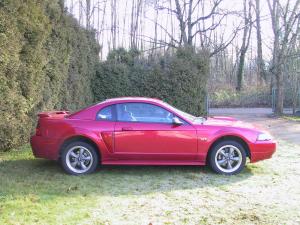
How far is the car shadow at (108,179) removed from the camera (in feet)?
21.2

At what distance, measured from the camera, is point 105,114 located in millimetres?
7805

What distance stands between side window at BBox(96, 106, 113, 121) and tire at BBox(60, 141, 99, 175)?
0.55 metres

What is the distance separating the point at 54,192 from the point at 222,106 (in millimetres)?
26155

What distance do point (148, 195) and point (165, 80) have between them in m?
13.0

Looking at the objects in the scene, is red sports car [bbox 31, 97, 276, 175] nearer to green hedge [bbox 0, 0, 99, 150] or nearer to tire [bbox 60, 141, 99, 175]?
tire [bbox 60, 141, 99, 175]

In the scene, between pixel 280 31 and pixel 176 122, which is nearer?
pixel 176 122

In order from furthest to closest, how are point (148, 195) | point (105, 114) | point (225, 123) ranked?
point (225, 123), point (105, 114), point (148, 195)

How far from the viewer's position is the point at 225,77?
4078 centimetres

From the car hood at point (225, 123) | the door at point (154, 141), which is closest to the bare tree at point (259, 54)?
the car hood at point (225, 123)

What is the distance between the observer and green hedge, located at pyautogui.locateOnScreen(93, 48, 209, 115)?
18797 mm

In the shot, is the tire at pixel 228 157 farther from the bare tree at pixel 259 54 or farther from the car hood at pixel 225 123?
the bare tree at pixel 259 54

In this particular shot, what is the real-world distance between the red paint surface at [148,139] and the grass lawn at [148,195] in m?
0.32

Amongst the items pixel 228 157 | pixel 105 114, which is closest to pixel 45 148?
pixel 105 114

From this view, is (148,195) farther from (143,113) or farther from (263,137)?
(263,137)
